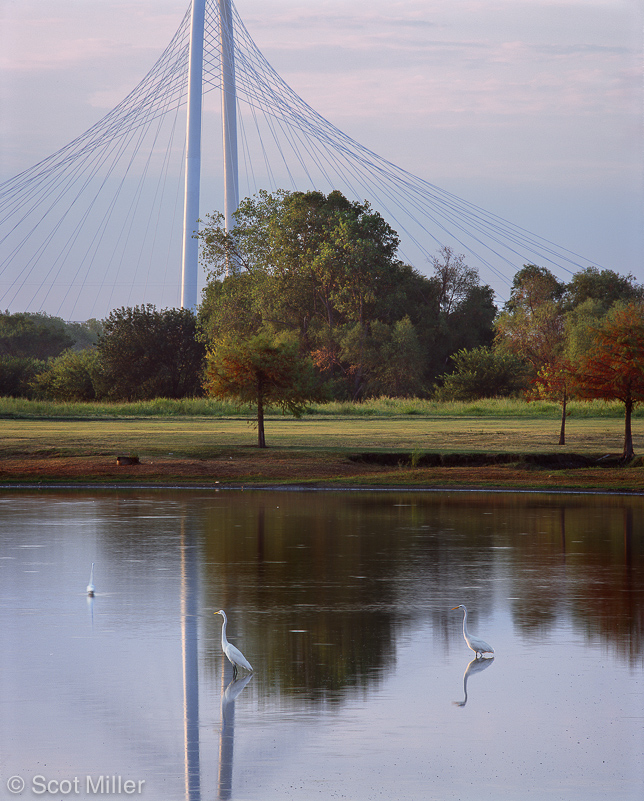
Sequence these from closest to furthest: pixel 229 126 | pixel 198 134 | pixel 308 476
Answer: pixel 308 476 < pixel 198 134 < pixel 229 126

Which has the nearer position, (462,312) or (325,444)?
(325,444)

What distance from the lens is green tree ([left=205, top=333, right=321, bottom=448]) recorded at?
3566cm

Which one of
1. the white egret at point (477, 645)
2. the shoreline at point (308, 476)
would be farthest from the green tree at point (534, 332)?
the white egret at point (477, 645)

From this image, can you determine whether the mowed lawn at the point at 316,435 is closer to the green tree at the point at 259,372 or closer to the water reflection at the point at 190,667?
the green tree at the point at 259,372

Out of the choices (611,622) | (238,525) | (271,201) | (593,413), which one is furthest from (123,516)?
(271,201)

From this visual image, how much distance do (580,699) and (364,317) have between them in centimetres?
6595

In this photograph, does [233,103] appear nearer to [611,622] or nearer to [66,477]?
[66,477]

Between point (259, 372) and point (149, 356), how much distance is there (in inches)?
1464

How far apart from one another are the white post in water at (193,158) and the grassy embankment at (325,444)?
10.0 meters

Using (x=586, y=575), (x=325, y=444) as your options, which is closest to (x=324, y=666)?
(x=586, y=575)

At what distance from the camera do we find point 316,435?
41.2m

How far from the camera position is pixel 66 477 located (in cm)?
2739

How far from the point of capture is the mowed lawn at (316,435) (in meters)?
33.8

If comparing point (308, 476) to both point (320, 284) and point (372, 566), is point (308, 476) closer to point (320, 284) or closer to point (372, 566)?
point (372, 566)
